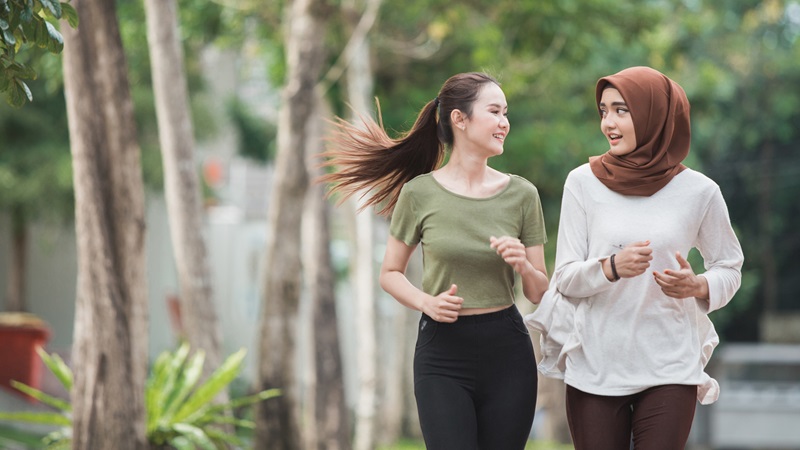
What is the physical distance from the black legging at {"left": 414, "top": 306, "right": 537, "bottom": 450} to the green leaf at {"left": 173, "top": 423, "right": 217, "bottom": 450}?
4979mm

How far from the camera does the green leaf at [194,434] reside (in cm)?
1010

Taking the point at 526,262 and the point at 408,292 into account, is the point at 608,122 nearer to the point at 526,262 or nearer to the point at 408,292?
the point at 526,262

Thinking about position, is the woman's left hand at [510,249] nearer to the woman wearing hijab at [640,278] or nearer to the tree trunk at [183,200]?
the woman wearing hijab at [640,278]


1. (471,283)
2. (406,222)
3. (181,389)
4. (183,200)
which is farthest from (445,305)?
(183,200)

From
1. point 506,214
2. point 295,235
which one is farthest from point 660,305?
point 295,235

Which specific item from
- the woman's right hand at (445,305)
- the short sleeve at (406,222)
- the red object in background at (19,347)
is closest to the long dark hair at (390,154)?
the short sleeve at (406,222)

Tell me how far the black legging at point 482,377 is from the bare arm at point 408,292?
0.43 ft

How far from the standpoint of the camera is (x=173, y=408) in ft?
34.6

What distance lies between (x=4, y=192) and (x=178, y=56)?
33.2 ft

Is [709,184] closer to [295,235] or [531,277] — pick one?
[531,277]

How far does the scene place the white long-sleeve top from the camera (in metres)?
5.17

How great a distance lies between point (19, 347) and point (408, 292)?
51.1 ft

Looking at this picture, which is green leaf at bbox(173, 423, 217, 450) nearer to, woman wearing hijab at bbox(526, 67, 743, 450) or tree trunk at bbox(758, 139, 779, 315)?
woman wearing hijab at bbox(526, 67, 743, 450)

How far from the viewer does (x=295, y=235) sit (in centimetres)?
1480
